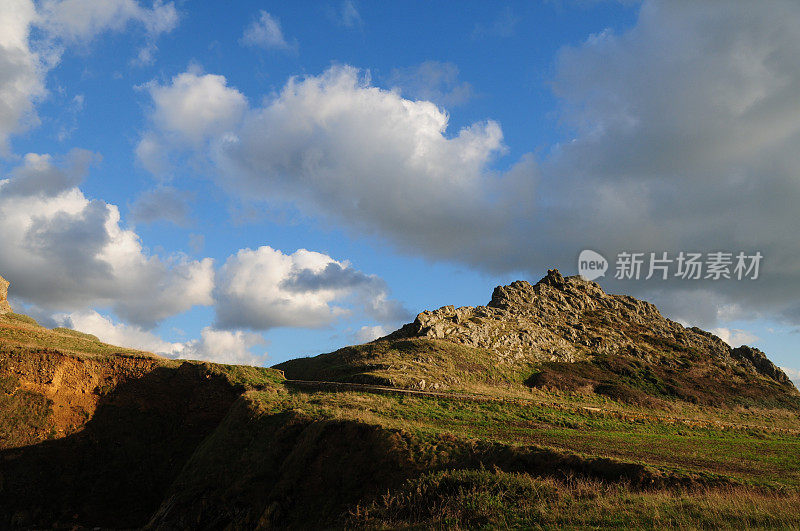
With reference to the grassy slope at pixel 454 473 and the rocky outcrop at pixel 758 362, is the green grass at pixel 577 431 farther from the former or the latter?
the rocky outcrop at pixel 758 362

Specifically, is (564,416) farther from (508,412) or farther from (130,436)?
(130,436)

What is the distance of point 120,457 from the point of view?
35.6 m

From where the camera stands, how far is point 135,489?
34.2m

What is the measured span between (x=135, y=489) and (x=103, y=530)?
375cm

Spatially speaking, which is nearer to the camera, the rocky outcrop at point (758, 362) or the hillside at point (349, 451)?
the hillside at point (349, 451)

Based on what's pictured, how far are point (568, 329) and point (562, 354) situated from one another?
44.5ft

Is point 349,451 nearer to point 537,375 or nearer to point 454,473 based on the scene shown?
point 454,473

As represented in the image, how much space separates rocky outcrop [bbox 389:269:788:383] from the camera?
77312 millimetres

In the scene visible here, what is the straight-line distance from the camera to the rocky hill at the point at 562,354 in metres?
61.1

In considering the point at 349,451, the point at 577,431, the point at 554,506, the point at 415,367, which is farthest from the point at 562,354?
the point at 554,506

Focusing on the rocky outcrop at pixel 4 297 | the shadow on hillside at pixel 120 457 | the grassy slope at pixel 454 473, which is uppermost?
the rocky outcrop at pixel 4 297

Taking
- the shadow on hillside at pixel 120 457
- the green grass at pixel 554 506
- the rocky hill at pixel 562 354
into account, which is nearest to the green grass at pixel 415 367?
the rocky hill at pixel 562 354

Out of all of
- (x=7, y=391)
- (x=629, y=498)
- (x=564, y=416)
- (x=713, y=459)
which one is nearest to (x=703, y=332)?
(x=564, y=416)

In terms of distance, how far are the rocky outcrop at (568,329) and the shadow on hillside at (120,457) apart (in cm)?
3994
